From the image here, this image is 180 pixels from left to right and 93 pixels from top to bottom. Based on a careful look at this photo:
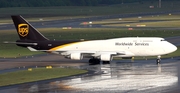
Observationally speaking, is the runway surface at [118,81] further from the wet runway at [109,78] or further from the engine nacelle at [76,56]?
the engine nacelle at [76,56]

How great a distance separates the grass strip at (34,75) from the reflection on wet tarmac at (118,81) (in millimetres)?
2364

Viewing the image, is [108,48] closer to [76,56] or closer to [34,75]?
[76,56]

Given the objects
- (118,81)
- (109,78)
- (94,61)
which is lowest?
(118,81)

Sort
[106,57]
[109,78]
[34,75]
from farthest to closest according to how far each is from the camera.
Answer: [106,57] → [34,75] → [109,78]

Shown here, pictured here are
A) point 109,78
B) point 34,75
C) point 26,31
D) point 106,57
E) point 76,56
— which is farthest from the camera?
point 26,31

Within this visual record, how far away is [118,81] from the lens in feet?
185

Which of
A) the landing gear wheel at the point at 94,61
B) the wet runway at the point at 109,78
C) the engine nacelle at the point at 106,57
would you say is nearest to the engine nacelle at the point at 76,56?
the wet runway at the point at 109,78

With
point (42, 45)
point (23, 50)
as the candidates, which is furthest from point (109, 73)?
point (23, 50)

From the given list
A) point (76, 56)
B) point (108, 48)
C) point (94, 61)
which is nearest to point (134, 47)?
point (108, 48)

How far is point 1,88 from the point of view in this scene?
51.8 meters

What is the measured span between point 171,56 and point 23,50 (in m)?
25.0

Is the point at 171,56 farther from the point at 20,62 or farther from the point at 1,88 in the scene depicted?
the point at 1,88

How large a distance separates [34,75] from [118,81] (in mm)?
9812

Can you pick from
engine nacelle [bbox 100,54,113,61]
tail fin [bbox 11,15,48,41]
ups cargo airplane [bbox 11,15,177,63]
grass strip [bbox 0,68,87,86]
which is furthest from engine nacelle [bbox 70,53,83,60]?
grass strip [bbox 0,68,87,86]
